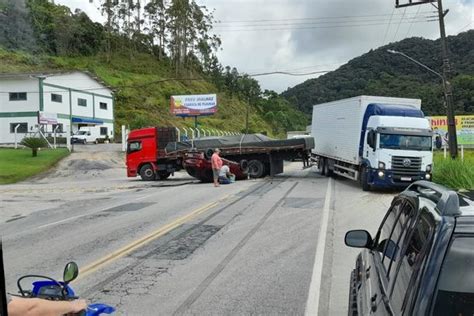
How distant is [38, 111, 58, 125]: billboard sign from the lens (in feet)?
152

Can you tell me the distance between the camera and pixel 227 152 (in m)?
27.0

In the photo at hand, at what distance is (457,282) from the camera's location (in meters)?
2.27

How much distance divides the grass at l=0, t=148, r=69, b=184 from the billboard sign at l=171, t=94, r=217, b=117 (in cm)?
1739

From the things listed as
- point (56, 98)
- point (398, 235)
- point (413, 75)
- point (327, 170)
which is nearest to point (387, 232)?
point (398, 235)

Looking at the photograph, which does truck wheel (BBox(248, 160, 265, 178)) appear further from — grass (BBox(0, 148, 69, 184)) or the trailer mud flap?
grass (BBox(0, 148, 69, 184))

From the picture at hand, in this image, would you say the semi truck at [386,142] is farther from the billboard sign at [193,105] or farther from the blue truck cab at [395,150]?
the billboard sign at [193,105]

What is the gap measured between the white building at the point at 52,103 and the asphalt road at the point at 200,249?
30913mm

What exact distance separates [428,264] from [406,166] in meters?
18.5

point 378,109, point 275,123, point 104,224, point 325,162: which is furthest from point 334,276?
point 275,123

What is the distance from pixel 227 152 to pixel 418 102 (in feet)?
31.9

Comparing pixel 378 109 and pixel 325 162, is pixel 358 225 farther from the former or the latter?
pixel 325 162

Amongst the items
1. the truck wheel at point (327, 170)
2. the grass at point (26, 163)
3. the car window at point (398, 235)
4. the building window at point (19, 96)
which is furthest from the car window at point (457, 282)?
the building window at point (19, 96)

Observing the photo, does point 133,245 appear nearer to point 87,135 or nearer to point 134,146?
Result: point 134,146

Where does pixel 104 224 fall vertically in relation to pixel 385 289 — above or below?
below
